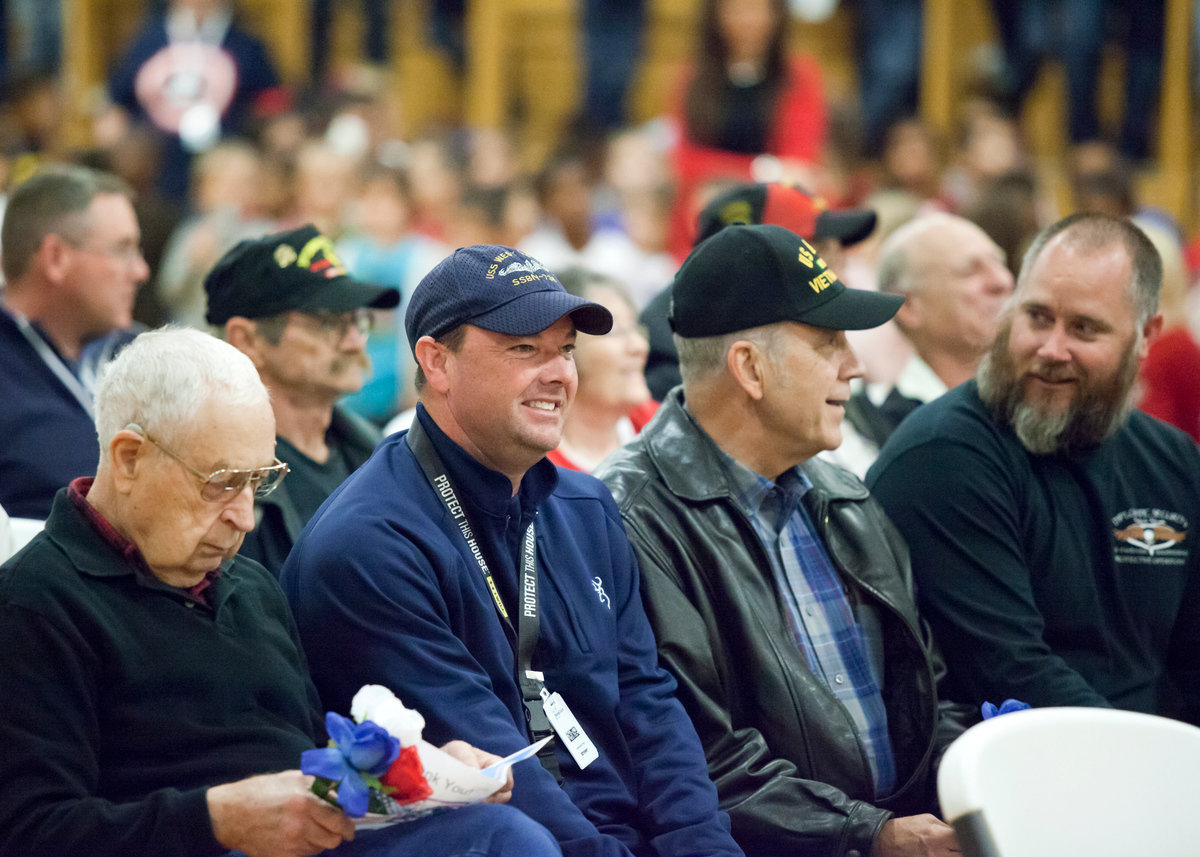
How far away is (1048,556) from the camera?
2.95 meters

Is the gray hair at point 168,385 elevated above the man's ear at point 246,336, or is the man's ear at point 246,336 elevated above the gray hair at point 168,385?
the gray hair at point 168,385

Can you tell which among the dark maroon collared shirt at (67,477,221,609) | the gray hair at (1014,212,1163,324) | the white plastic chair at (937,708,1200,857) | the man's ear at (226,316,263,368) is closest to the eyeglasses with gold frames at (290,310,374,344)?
the man's ear at (226,316,263,368)

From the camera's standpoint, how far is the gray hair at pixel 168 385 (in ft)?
6.73

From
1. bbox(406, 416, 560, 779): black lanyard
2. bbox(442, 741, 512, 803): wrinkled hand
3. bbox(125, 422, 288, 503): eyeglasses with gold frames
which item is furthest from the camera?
bbox(406, 416, 560, 779): black lanyard

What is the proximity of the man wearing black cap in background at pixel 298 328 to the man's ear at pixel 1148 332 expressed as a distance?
1722mm

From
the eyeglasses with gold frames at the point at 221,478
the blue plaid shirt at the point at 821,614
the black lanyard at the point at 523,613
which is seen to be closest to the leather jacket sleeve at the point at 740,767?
the blue plaid shirt at the point at 821,614

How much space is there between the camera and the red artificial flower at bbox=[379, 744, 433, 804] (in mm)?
1812

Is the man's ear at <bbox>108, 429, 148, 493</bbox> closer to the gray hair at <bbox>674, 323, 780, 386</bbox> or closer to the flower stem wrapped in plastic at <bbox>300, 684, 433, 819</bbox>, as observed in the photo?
the flower stem wrapped in plastic at <bbox>300, 684, 433, 819</bbox>

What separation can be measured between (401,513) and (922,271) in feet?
7.64

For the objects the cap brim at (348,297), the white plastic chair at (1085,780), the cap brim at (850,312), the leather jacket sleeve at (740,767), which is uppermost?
the cap brim at (850,312)

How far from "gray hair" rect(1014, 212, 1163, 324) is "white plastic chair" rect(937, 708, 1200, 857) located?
1.34 meters

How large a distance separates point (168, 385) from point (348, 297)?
52.7 inches

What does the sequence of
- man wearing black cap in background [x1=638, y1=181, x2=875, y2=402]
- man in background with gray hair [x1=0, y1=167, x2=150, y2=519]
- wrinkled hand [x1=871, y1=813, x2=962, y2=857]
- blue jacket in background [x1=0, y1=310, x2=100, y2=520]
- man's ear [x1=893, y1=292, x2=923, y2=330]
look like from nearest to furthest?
1. wrinkled hand [x1=871, y1=813, x2=962, y2=857]
2. blue jacket in background [x1=0, y1=310, x2=100, y2=520]
3. man in background with gray hair [x1=0, y1=167, x2=150, y2=519]
4. man wearing black cap in background [x1=638, y1=181, x2=875, y2=402]
5. man's ear [x1=893, y1=292, x2=923, y2=330]

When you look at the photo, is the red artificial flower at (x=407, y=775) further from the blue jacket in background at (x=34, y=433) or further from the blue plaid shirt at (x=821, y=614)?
the blue jacket in background at (x=34, y=433)
